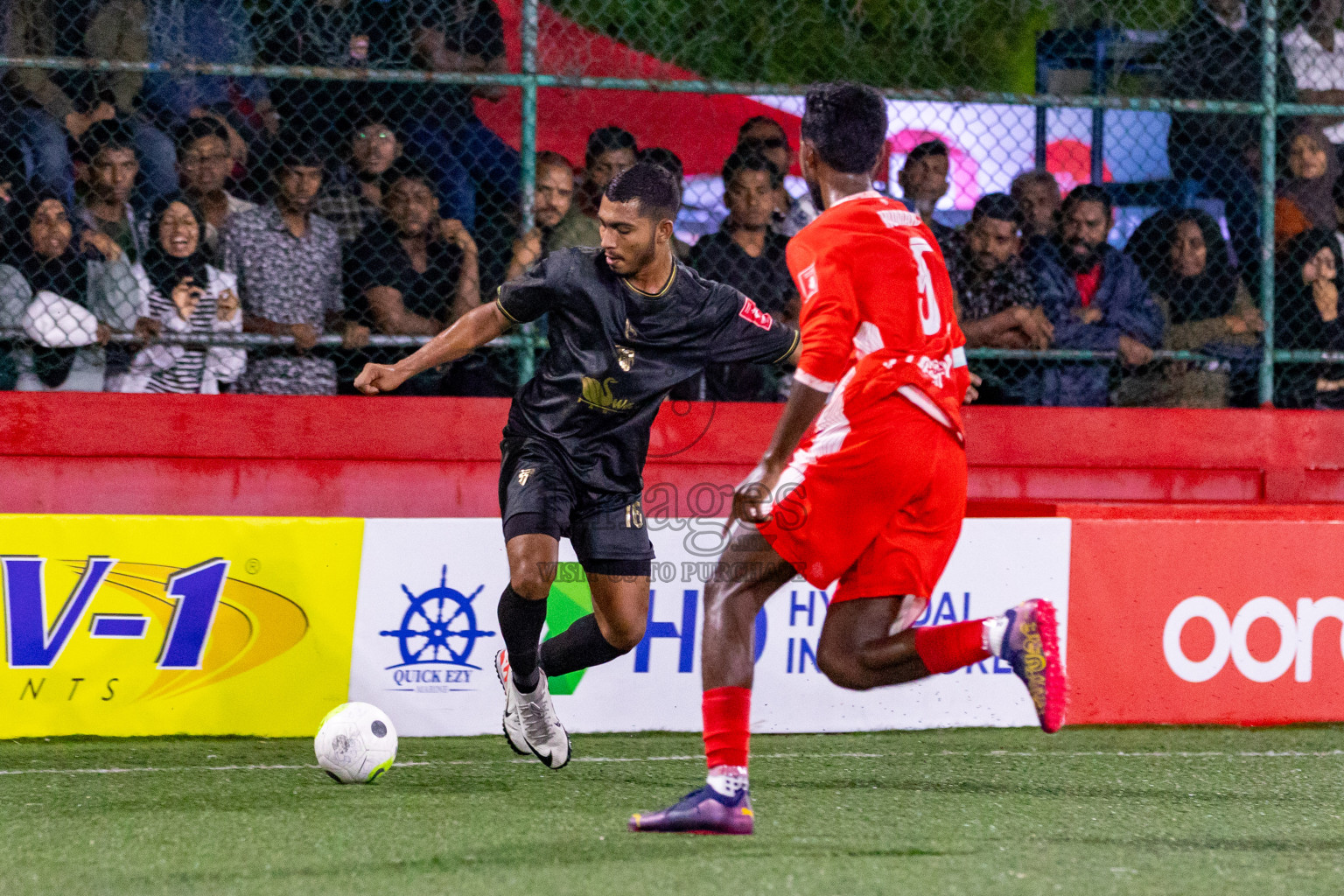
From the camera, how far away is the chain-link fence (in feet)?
21.1

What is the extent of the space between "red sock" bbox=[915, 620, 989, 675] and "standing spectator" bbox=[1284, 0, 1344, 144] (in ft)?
15.5

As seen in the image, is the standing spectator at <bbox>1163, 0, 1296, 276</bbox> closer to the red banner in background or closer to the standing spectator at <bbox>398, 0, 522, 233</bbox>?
the red banner in background

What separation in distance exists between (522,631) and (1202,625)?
3070 millimetres

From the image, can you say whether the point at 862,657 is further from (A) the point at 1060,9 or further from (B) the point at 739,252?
(A) the point at 1060,9

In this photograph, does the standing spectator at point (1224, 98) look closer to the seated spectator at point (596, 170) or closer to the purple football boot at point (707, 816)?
the seated spectator at point (596, 170)

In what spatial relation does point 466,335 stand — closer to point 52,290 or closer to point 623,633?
point 623,633

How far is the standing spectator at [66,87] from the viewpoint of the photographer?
6371 millimetres

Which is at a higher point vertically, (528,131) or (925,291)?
(528,131)

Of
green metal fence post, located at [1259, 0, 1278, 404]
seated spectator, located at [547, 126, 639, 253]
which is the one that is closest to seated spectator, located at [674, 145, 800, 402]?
seated spectator, located at [547, 126, 639, 253]

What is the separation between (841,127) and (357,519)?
9.46 feet

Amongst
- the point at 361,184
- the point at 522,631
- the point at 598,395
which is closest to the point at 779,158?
the point at 361,184

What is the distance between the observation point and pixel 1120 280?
721 cm

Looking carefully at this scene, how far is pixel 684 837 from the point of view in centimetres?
387

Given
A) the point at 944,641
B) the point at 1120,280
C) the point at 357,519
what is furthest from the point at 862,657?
the point at 1120,280
